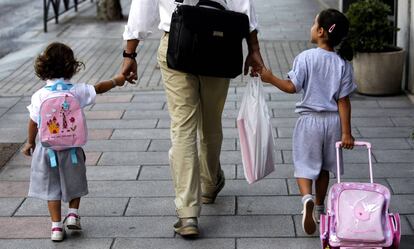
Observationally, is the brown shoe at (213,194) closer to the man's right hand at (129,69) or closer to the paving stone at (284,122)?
the man's right hand at (129,69)

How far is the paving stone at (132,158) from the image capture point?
713 centimetres

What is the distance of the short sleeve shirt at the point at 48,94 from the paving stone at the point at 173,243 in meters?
0.89

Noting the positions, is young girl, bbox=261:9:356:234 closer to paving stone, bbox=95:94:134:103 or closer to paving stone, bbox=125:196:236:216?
paving stone, bbox=125:196:236:216

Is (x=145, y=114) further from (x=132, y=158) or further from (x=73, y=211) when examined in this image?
(x=73, y=211)

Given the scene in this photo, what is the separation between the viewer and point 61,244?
17.5 feet

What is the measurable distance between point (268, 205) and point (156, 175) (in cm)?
113

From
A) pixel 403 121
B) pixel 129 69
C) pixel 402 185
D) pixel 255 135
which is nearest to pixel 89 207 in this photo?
pixel 129 69

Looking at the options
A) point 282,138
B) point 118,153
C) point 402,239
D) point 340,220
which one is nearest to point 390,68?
point 282,138

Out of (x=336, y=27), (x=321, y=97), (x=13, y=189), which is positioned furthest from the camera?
(x=13, y=189)

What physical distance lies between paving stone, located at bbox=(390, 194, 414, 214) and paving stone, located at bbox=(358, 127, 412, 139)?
1768 mm

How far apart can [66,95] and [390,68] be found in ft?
16.9

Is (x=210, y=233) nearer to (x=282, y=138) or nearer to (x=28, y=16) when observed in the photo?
(x=282, y=138)

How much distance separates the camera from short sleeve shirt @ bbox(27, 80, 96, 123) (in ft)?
17.1

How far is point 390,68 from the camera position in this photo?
31.1 ft
